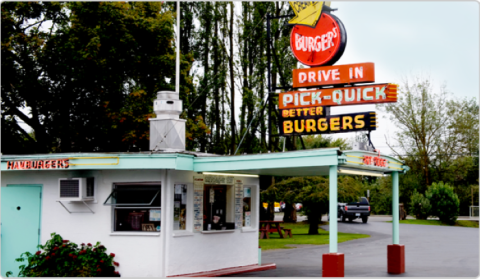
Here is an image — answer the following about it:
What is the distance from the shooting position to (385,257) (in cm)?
2130

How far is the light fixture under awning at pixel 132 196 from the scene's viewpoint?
14453mm

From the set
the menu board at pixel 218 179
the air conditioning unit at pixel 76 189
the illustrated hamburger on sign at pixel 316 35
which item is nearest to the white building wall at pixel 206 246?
the menu board at pixel 218 179

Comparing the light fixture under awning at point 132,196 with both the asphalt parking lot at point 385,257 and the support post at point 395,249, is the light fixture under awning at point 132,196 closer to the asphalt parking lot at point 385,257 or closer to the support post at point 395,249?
the asphalt parking lot at point 385,257

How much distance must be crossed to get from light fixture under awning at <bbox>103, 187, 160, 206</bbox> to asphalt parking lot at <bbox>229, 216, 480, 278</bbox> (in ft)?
10.7

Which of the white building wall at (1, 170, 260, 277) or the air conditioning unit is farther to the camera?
the air conditioning unit

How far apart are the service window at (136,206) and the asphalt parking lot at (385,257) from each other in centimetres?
299

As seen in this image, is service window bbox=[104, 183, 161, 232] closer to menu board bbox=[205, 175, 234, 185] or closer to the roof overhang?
the roof overhang

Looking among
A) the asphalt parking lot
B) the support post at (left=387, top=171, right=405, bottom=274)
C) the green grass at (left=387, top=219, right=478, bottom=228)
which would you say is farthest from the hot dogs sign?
the green grass at (left=387, top=219, right=478, bottom=228)

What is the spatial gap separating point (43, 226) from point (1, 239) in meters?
1.16

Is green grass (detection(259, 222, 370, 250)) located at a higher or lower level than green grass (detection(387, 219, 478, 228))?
higher

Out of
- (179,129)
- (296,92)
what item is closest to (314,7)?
(296,92)

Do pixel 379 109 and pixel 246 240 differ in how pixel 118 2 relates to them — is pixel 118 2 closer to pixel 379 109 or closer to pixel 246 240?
pixel 246 240

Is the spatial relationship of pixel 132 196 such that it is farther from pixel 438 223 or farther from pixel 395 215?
pixel 438 223

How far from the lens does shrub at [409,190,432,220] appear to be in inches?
1734
